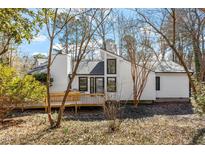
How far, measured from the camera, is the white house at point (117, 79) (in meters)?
12.5

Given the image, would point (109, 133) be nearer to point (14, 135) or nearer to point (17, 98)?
point (14, 135)

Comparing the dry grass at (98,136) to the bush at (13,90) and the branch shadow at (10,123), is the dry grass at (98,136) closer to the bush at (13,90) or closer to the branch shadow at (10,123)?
the branch shadow at (10,123)

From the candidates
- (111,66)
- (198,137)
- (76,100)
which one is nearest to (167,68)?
(111,66)

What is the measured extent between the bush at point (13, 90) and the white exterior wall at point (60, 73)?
16.9ft

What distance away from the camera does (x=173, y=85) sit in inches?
520

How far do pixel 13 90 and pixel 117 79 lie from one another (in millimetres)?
6474

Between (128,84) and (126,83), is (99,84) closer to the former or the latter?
(126,83)

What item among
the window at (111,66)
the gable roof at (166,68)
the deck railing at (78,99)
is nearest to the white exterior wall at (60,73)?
the window at (111,66)

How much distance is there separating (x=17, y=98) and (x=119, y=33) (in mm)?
7470

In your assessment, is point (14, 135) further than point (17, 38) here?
Yes

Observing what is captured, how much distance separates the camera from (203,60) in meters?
10.9

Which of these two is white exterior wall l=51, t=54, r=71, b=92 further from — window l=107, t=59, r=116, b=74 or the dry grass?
the dry grass

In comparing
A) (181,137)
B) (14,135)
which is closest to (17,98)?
(14,135)
